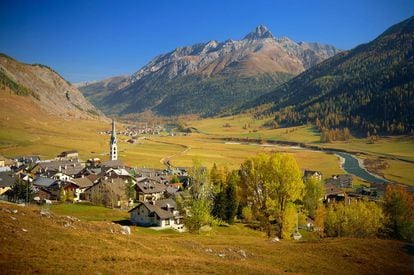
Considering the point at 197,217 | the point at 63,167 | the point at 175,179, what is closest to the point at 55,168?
the point at 63,167

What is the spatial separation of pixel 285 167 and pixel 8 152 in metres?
150

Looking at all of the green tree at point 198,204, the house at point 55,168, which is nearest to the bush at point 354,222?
the green tree at point 198,204

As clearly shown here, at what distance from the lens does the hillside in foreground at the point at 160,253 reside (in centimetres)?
2489

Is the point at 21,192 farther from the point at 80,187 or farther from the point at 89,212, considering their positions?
the point at 80,187

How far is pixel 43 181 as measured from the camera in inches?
4277

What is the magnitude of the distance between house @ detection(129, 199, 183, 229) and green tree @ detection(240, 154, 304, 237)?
24.6m

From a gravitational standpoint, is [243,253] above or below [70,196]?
above

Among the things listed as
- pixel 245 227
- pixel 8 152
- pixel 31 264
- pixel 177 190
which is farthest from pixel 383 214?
pixel 8 152

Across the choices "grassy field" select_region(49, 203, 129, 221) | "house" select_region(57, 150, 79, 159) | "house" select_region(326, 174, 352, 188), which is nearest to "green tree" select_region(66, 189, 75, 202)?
"grassy field" select_region(49, 203, 129, 221)

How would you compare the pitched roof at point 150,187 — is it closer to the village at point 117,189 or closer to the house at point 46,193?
the village at point 117,189

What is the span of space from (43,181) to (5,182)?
1071cm

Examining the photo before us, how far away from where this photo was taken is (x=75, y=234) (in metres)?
32.9

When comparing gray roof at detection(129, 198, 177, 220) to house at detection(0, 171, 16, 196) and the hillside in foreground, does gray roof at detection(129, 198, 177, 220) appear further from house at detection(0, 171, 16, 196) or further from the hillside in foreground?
house at detection(0, 171, 16, 196)

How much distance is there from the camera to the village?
252 ft
